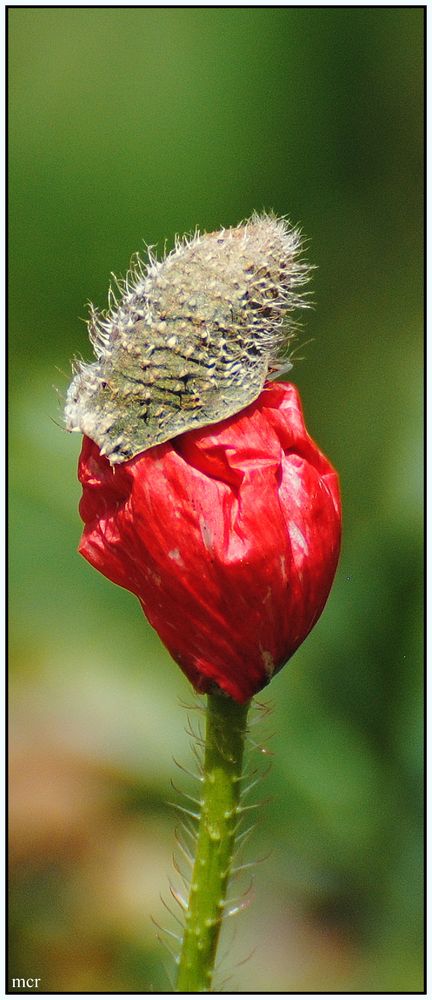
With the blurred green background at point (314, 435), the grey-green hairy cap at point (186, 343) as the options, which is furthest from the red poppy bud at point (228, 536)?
the blurred green background at point (314, 435)

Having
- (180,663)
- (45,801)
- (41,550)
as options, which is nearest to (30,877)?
(45,801)

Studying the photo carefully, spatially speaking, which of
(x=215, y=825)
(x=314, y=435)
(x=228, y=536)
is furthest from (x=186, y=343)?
(x=314, y=435)

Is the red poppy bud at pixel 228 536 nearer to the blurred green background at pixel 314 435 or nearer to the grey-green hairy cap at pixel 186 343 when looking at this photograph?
the grey-green hairy cap at pixel 186 343

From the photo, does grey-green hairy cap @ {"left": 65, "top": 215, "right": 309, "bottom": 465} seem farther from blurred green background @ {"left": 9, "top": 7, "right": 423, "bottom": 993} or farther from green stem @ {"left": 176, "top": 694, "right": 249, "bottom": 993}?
blurred green background @ {"left": 9, "top": 7, "right": 423, "bottom": 993}

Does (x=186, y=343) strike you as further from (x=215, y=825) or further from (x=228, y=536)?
(x=215, y=825)

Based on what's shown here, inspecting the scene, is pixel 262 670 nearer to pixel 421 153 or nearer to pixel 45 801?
pixel 45 801

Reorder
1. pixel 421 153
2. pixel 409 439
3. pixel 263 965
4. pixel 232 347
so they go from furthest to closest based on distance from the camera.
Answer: pixel 421 153, pixel 409 439, pixel 263 965, pixel 232 347
